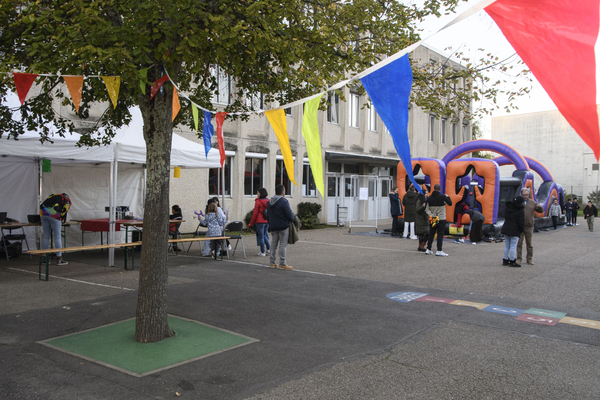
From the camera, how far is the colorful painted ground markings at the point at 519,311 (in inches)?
244

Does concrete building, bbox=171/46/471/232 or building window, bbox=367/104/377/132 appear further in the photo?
building window, bbox=367/104/377/132

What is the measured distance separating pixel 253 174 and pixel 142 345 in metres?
15.6

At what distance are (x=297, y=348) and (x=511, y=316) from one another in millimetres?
3190

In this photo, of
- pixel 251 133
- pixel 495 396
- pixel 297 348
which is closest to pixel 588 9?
pixel 495 396

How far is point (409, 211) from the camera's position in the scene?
17188mm

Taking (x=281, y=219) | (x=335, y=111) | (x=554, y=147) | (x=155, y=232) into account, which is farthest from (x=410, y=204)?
(x=554, y=147)

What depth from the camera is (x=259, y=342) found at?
209 inches

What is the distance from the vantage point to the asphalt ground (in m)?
4.12

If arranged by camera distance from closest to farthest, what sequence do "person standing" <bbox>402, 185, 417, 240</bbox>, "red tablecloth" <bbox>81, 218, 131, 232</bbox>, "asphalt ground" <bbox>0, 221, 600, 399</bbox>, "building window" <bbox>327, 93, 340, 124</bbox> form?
"asphalt ground" <bbox>0, 221, 600, 399</bbox> < "red tablecloth" <bbox>81, 218, 131, 232</bbox> < "person standing" <bbox>402, 185, 417, 240</bbox> < "building window" <bbox>327, 93, 340, 124</bbox>

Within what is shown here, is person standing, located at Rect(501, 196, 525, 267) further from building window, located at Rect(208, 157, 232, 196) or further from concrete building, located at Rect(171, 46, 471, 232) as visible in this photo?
building window, located at Rect(208, 157, 232, 196)

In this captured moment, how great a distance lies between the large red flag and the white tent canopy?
8.83 m

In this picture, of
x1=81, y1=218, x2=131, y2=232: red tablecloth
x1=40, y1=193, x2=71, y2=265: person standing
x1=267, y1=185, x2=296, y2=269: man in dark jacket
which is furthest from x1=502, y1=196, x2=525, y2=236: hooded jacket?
x1=40, y1=193, x2=71, y2=265: person standing

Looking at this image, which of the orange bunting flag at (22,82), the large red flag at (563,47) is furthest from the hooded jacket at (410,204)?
the large red flag at (563,47)

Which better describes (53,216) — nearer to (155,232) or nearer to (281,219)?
(281,219)
